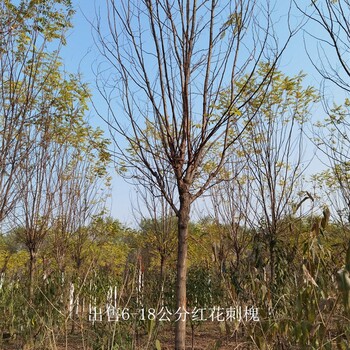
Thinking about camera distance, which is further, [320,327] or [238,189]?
[238,189]

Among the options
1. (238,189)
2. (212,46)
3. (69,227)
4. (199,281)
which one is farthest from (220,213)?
(212,46)

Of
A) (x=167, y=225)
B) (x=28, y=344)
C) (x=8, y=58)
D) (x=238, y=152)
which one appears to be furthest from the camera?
(x=167, y=225)

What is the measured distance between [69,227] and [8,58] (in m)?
3.85

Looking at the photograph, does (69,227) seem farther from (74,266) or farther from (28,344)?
(28,344)

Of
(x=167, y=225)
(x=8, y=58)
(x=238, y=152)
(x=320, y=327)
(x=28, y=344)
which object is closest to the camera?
(x=320, y=327)

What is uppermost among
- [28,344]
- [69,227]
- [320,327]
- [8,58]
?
[8,58]

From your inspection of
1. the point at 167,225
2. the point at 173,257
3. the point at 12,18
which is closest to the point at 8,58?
the point at 12,18

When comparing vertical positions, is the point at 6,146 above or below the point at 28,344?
above

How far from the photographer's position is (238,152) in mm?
6551

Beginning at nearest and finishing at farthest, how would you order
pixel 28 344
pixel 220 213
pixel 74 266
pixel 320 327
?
pixel 320 327 → pixel 28 344 → pixel 220 213 → pixel 74 266

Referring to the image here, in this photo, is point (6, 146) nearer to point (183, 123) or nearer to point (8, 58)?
point (8, 58)

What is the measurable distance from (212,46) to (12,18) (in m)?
1.62

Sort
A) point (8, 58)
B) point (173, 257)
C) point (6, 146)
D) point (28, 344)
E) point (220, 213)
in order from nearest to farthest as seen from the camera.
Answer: point (6, 146), point (8, 58), point (28, 344), point (220, 213), point (173, 257)

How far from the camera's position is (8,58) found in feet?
12.6
